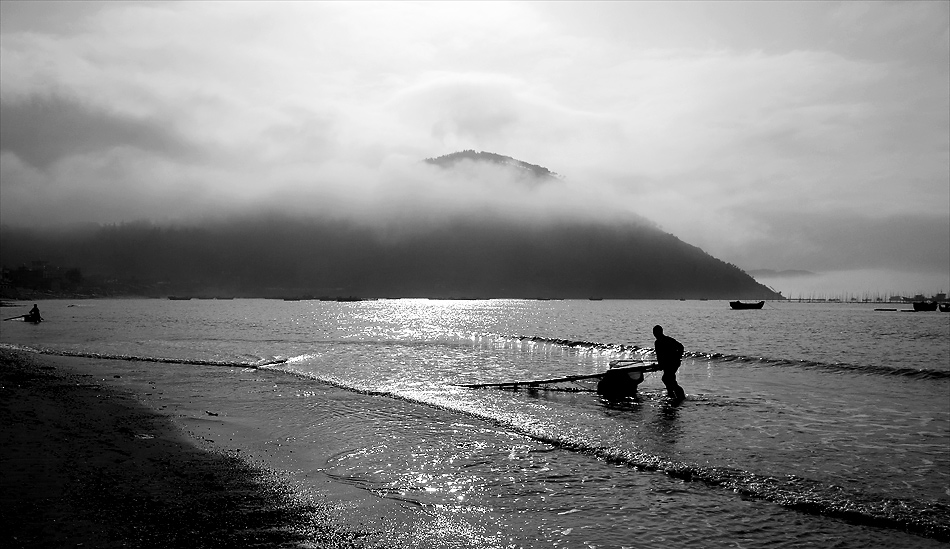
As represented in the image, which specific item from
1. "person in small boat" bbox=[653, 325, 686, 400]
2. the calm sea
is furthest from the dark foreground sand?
"person in small boat" bbox=[653, 325, 686, 400]

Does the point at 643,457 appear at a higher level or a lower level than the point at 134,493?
lower

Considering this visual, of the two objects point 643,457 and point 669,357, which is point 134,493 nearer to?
point 643,457

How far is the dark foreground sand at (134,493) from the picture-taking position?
27.9 ft

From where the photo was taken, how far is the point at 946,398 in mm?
27859

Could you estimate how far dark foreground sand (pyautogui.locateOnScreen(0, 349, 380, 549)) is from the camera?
8508 millimetres

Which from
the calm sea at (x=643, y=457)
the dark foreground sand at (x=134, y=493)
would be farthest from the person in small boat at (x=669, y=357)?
the dark foreground sand at (x=134, y=493)

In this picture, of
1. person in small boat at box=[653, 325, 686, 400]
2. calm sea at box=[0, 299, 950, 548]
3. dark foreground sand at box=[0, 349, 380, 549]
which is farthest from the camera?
person in small boat at box=[653, 325, 686, 400]

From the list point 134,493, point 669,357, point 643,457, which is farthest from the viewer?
point 669,357

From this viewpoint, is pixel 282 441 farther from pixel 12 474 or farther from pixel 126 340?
pixel 126 340

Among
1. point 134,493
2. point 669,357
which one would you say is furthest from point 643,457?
point 134,493

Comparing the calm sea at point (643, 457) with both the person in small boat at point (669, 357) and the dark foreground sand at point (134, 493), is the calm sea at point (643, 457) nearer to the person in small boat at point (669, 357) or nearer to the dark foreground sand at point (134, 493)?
the person in small boat at point (669, 357)

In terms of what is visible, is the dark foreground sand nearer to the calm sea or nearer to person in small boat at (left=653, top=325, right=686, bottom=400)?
the calm sea

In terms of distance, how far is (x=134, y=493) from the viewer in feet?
33.9

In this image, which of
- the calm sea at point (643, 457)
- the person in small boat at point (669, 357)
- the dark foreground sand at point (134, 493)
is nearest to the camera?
the dark foreground sand at point (134, 493)
